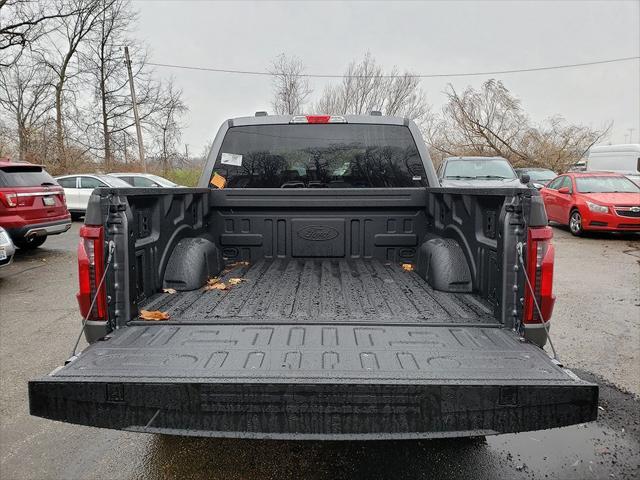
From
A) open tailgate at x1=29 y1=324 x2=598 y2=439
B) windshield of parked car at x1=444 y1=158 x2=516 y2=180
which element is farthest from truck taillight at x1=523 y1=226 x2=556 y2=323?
windshield of parked car at x1=444 y1=158 x2=516 y2=180

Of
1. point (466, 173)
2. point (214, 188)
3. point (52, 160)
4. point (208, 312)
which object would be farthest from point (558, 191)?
point (52, 160)

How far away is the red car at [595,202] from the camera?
11.1m

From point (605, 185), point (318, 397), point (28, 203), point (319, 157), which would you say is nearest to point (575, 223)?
point (605, 185)

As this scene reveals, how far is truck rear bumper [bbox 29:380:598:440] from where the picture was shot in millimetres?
1767

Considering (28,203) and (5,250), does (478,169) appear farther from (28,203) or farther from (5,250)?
(5,250)

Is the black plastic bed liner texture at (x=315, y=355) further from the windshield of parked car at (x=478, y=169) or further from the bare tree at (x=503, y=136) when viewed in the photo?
the bare tree at (x=503, y=136)

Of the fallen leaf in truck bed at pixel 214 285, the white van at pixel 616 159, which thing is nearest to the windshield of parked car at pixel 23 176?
the fallen leaf in truck bed at pixel 214 285

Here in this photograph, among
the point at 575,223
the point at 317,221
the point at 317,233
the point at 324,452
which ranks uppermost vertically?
the point at 317,221

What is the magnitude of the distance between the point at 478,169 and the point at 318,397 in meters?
12.1

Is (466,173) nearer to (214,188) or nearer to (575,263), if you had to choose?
(575,263)

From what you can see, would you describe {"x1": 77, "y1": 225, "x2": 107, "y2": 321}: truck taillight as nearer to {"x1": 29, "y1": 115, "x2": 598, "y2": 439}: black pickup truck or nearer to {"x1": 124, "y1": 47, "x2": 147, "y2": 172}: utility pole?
{"x1": 29, "y1": 115, "x2": 598, "y2": 439}: black pickup truck

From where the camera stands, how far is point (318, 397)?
1.77 meters

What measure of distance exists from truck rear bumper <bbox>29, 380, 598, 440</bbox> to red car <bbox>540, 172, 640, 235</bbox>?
1126 cm

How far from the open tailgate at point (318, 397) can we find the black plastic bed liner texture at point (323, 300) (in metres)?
0.59
